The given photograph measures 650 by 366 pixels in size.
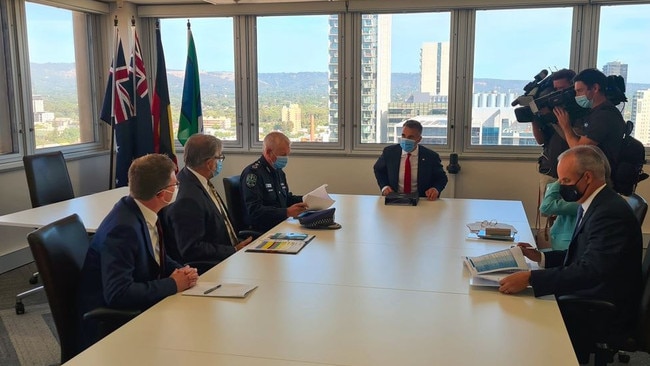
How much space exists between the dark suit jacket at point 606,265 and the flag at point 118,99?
179 inches

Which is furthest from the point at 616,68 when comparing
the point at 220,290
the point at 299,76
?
the point at 220,290

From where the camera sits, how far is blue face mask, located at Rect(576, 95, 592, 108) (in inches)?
144

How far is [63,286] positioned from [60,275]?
46 millimetres

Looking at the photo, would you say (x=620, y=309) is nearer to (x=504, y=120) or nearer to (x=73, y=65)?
(x=504, y=120)

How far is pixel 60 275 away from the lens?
2.21m

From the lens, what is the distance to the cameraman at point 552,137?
408 centimetres

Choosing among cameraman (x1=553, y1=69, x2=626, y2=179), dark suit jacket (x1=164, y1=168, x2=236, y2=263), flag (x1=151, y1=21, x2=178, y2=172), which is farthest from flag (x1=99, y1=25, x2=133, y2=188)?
cameraman (x1=553, y1=69, x2=626, y2=179)

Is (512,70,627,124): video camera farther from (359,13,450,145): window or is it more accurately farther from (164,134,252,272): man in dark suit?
(164,134,252,272): man in dark suit

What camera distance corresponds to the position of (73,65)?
19.3 ft

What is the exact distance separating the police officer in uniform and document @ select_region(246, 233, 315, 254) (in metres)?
0.56

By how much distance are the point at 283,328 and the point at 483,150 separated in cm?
446

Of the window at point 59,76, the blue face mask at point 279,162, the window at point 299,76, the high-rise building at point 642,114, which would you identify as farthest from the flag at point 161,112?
the high-rise building at point 642,114

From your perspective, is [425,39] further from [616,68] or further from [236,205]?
[236,205]

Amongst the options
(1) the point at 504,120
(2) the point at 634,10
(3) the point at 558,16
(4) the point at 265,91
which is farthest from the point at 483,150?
(4) the point at 265,91
